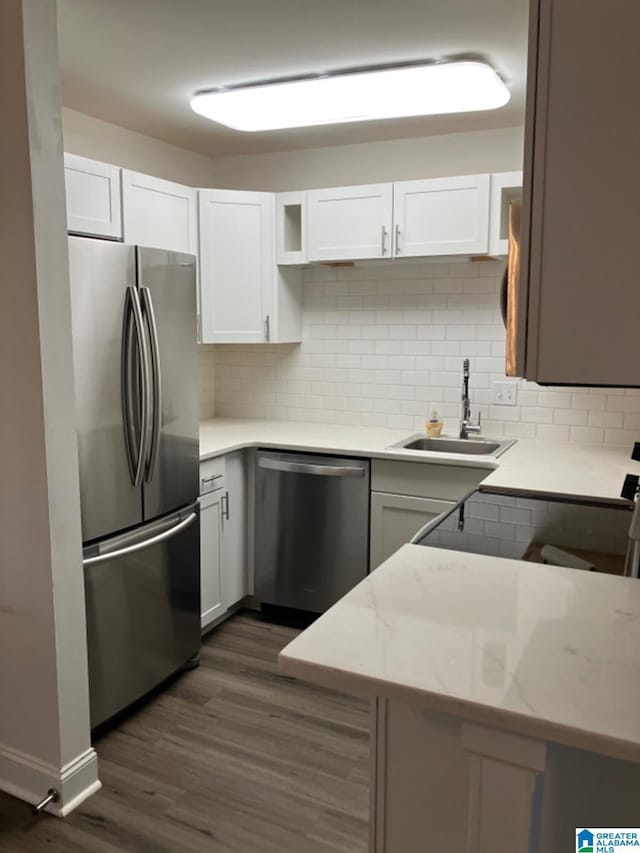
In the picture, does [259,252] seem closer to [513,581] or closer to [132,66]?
[132,66]

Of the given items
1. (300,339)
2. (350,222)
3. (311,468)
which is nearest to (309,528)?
(311,468)

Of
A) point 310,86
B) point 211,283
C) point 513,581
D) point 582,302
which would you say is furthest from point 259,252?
point 582,302

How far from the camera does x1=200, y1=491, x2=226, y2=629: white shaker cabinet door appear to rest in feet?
10.1

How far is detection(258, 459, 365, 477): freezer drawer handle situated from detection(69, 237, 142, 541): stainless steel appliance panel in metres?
0.96

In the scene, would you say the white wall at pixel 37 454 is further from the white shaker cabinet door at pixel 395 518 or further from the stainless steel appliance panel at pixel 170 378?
the white shaker cabinet door at pixel 395 518

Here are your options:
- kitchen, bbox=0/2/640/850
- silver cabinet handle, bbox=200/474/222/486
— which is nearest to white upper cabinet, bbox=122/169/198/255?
kitchen, bbox=0/2/640/850

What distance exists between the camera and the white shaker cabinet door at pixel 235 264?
134 inches

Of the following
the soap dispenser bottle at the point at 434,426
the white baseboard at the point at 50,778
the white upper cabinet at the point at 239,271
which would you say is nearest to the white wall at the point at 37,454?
the white baseboard at the point at 50,778

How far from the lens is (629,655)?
3.52ft

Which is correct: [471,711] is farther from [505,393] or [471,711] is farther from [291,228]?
[291,228]

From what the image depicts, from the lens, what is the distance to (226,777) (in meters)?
2.25

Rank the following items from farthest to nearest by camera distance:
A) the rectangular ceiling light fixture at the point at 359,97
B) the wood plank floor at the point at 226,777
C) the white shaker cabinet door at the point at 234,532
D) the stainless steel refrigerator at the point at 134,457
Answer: the white shaker cabinet door at the point at 234,532
the rectangular ceiling light fixture at the point at 359,97
the stainless steel refrigerator at the point at 134,457
the wood plank floor at the point at 226,777

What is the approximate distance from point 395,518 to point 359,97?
69.7 inches

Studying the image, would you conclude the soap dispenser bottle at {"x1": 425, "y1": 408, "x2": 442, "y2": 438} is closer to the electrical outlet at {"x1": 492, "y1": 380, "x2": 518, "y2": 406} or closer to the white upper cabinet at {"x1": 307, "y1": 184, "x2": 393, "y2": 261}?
the electrical outlet at {"x1": 492, "y1": 380, "x2": 518, "y2": 406}
